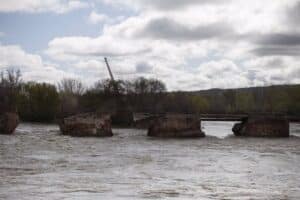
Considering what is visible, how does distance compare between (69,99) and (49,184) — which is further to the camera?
(69,99)

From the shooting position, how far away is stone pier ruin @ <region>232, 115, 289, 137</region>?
168 feet

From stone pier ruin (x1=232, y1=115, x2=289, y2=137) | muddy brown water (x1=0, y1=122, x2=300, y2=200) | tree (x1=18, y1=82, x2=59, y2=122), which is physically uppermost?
tree (x1=18, y1=82, x2=59, y2=122)

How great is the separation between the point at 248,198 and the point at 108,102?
70.3m

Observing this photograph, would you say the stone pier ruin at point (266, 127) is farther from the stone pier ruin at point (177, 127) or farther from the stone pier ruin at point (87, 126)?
the stone pier ruin at point (87, 126)

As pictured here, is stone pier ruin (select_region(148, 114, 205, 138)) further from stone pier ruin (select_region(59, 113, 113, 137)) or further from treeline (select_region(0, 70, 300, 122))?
→ treeline (select_region(0, 70, 300, 122))

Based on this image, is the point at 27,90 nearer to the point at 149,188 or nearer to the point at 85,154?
the point at 85,154

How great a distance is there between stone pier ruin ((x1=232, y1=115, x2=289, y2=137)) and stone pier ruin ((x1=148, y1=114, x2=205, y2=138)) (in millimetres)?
6356

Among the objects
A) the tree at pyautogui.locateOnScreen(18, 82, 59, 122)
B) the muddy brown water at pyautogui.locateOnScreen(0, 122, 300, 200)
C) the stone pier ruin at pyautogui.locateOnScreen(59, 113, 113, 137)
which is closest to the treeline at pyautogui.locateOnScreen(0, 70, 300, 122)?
the tree at pyautogui.locateOnScreen(18, 82, 59, 122)

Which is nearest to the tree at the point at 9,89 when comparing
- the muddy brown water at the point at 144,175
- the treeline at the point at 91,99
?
the treeline at the point at 91,99

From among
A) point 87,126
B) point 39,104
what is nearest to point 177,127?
point 87,126

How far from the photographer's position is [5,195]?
13430 millimetres

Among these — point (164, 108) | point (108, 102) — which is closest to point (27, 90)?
point (108, 102)

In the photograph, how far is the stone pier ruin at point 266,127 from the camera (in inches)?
2015

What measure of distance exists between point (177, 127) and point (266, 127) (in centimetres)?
962
